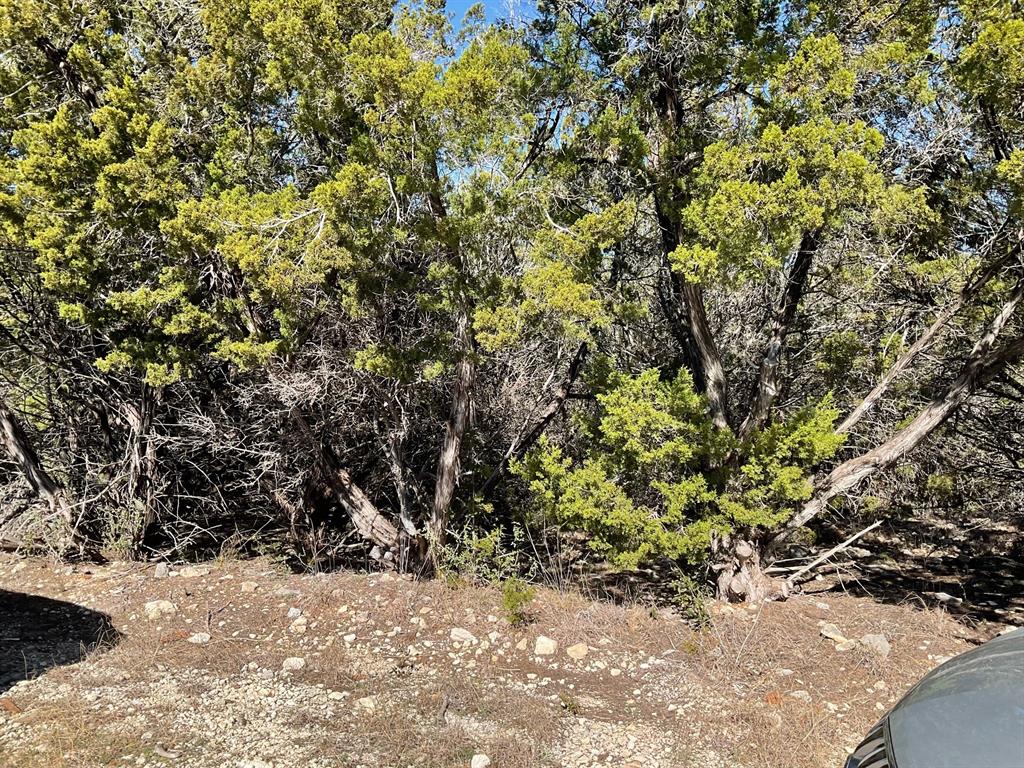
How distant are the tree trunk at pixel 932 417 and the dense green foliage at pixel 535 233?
0.11 ft

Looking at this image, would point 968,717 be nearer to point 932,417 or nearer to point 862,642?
point 862,642

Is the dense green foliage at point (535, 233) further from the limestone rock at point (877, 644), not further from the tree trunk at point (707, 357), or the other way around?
the limestone rock at point (877, 644)

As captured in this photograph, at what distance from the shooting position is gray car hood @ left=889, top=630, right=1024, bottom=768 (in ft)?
6.23

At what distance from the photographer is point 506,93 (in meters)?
5.46

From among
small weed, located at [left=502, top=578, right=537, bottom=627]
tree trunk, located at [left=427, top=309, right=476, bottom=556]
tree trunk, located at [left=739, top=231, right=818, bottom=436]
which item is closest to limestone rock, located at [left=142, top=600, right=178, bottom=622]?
tree trunk, located at [left=427, top=309, right=476, bottom=556]

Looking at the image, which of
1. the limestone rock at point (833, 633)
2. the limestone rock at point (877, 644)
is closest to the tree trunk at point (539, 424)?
the limestone rock at point (833, 633)

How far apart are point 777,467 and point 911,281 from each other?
7.22 feet

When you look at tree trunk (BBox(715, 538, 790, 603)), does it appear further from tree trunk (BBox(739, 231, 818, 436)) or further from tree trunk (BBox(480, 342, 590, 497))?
tree trunk (BBox(480, 342, 590, 497))

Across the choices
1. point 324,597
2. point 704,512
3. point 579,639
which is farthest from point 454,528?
point 704,512

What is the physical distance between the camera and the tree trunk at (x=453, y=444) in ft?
21.3

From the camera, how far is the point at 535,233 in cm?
572

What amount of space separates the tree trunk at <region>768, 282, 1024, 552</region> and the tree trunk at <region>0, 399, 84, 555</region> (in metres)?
7.49

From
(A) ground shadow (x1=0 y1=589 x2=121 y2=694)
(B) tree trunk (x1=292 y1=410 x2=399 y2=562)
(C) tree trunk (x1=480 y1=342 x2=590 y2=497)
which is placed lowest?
(A) ground shadow (x1=0 y1=589 x2=121 y2=694)

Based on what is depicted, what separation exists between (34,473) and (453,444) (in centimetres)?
486
